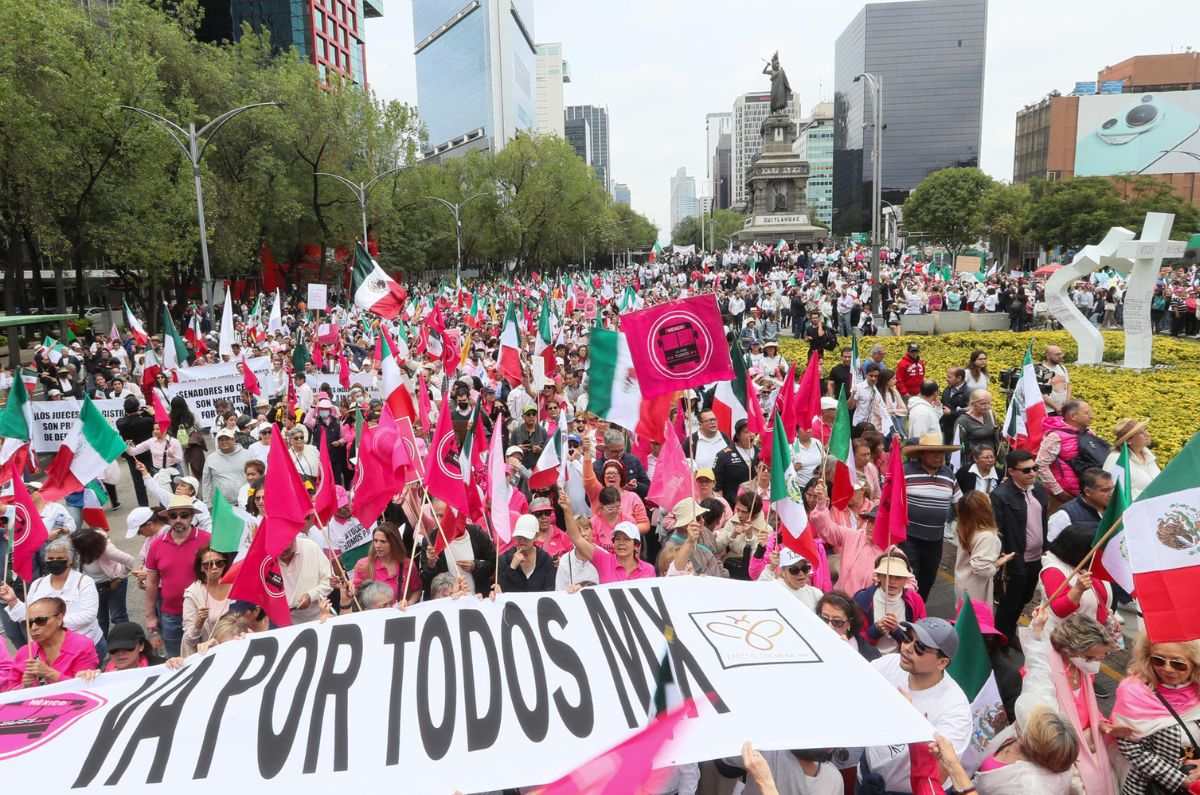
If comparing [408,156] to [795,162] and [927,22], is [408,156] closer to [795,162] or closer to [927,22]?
[795,162]

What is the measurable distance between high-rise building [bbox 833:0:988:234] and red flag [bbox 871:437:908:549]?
139 m

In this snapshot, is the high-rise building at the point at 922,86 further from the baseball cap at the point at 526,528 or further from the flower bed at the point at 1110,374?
the baseball cap at the point at 526,528

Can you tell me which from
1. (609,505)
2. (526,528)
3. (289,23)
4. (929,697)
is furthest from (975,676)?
(289,23)

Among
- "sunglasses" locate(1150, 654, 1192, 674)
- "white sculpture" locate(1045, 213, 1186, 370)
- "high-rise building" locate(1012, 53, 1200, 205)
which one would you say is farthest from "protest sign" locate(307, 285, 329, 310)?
"high-rise building" locate(1012, 53, 1200, 205)

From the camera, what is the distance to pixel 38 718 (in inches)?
130

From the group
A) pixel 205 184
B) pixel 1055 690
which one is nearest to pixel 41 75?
pixel 205 184

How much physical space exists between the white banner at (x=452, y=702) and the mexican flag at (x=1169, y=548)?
1174mm

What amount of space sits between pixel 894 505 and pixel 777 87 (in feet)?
295

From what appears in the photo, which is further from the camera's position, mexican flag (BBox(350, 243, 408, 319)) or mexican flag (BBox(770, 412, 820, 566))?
mexican flag (BBox(350, 243, 408, 319))

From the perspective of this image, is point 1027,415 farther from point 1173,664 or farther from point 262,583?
point 262,583

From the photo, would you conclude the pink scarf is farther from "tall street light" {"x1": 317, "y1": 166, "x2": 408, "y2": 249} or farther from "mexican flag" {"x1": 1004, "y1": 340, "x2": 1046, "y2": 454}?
"tall street light" {"x1": 317, "y1": 166, "x2": 408, "y2": 249}

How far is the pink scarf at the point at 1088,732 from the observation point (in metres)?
3.27

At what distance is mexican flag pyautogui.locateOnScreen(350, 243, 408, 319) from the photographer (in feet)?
41.3

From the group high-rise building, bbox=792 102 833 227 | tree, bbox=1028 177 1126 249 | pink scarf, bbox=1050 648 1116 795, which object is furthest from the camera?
high-rise building, bbox=792 102 833 227
